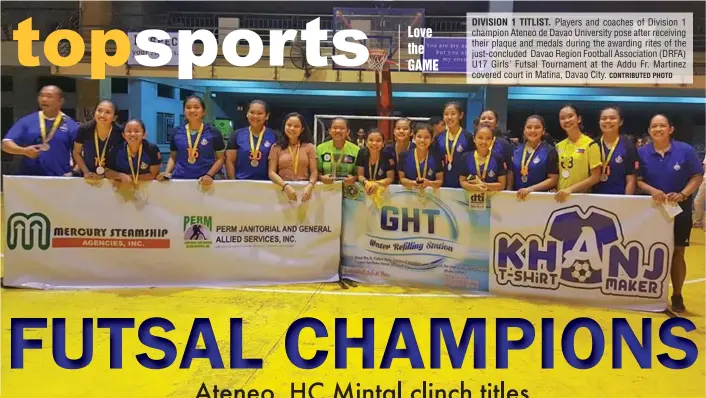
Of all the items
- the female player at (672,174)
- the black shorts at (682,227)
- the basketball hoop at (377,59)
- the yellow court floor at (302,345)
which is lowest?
the yellow court floor at (302,345)

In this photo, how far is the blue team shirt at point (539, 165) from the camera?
5.23 meters

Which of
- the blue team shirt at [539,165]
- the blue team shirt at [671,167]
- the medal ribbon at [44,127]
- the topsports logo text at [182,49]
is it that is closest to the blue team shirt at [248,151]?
the medal ribbon at [44,127]

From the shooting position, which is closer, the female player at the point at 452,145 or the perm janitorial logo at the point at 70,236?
the perm janitorial logo at the point at 70,236

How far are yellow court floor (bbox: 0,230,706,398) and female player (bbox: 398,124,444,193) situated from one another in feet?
3.77

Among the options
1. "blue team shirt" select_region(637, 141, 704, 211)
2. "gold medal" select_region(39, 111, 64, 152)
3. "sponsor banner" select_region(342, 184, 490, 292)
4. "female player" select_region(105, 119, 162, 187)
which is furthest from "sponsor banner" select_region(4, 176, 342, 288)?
"blue team shirt" select_region(637, 141, 704, 211)

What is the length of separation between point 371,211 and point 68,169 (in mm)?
3172

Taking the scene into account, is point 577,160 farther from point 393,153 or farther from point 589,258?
point 393,153

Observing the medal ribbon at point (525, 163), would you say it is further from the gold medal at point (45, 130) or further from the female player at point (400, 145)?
the gold medal at point (45, 130)

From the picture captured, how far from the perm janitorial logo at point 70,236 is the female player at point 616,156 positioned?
4221 millimetres

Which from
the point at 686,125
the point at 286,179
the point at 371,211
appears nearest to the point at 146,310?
the point at 286,179

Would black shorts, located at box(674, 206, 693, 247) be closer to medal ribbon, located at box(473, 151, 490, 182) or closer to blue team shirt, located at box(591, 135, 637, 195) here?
blue team shirt, located at box(591, 135, 637, 195)

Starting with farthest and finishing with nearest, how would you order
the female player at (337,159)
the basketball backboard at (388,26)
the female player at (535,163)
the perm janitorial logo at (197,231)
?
the basketball backboard at (388,26) → the female player at (337,159) → the perm janitorial logo at (197,231) → the female player at (535,163)

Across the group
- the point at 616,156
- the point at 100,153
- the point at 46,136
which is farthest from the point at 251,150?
the point at 616,156

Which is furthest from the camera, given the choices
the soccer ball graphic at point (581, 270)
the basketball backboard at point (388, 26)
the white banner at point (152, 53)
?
the white banner at point (152, 53)
